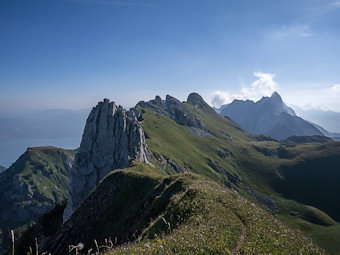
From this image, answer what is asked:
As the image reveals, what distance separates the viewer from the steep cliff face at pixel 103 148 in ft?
282

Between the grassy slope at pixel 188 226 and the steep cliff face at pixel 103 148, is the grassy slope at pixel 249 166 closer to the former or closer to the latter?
the steep cliff face at pixel 103 148

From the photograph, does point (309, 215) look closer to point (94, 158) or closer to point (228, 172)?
point (228, 172)

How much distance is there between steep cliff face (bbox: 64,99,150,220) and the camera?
3386 inches

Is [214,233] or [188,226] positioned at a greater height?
[214,233]

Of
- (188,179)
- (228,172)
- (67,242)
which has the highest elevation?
(188,179)

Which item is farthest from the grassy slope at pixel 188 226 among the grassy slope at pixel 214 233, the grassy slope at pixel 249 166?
the grassy slope at pixel 249 166

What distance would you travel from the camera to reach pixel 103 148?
307ft

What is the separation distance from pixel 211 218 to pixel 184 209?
9.35ft

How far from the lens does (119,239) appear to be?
29172mm

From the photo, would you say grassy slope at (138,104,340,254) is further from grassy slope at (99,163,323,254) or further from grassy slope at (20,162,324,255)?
grassy slope at (99,163,323,254)

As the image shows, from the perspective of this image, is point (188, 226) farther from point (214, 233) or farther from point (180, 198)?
point (180, 198)

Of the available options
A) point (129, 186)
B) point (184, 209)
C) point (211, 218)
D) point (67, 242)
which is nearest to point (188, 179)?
point (184, 209)

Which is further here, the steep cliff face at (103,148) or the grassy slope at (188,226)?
the steep cliff face at (103,148)

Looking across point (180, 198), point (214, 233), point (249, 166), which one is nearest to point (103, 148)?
point (180, 198)
